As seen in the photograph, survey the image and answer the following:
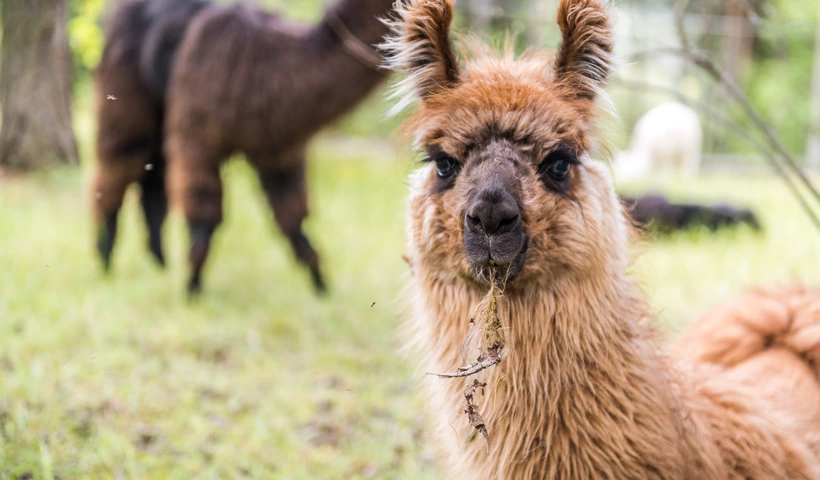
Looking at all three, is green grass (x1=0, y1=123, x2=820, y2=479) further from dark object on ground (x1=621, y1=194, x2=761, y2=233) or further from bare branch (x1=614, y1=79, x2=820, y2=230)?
bare branch (x1=614, y1=79, x2=820, y2=230)

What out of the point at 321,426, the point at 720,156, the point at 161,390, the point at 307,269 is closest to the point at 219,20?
the point at 307,269

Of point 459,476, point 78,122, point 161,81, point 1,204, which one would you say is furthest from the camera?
point 78,122

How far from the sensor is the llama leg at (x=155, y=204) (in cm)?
640

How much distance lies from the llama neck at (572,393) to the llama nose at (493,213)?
0.87ft

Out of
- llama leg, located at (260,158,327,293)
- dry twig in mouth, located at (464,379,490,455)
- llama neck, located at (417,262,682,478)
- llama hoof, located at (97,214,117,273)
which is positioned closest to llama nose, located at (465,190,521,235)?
llama neck, located at (417,262,682,478)

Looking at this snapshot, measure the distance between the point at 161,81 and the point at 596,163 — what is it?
14.4 ft

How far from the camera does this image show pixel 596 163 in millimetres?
2324

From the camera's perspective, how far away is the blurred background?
3.17 meters

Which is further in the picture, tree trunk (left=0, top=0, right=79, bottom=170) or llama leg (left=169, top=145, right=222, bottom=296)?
llama leg (left=169, top=145, right=222, bottom=296)

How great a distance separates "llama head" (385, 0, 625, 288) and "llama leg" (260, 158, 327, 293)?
3.56m

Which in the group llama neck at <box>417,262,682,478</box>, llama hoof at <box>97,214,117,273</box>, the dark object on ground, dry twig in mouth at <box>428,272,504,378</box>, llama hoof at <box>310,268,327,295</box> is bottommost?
the dark object on ground

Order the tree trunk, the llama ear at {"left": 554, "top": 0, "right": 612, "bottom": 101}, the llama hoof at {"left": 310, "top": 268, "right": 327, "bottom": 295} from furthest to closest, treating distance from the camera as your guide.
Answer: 1. the llama hoof at {"left": 310, "top": 268, "right": 327, "bottom": 295}
2. the tree trunk
3. the llama ear at {"left": 554, "top": 0, "right": 612, "bottom": 101}

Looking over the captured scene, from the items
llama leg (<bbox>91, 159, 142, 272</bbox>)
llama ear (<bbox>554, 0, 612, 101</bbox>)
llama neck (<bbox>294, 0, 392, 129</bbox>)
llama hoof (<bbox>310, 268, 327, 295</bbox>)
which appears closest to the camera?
llama ear (<bbox>554, 0, 612, 101</bbox>)

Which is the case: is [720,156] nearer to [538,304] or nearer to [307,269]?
[307,269]
